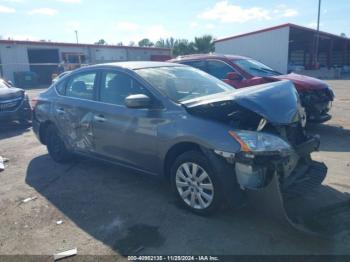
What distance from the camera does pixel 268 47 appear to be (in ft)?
104

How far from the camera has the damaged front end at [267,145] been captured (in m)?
3.12

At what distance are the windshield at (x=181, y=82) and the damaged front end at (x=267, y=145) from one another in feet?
1.62

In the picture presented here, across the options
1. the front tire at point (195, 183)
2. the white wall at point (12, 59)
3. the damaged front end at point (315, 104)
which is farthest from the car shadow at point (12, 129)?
the white wall at point (12, 59)

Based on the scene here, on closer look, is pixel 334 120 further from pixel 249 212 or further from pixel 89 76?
pixel 89 76

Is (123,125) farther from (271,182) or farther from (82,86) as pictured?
(271,182)

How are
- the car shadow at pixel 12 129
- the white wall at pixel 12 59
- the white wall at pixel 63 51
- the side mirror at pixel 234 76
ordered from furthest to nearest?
the white wall at pixel 63 51 → the white wall at pixel 12 59 → the car shadow at pixel 12 129 → the side mirror at pixel 234 76

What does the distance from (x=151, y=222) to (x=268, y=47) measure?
3090 cm

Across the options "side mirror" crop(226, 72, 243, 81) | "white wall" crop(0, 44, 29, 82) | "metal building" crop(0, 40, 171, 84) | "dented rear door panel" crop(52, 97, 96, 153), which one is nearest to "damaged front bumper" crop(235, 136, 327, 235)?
"dented rear door panel" crop(52, 97, 96, 153)

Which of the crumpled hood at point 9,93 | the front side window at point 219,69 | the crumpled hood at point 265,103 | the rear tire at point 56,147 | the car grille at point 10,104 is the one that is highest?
the front side window at point 219,69

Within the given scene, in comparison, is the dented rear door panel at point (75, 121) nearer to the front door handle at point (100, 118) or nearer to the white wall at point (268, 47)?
the front door handle at point (100, 118)

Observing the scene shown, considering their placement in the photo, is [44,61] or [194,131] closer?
[194,131]

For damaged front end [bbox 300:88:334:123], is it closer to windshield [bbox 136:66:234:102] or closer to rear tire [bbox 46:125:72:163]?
windshield [bbox 136:66:234:102]

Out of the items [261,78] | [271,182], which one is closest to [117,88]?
[271,182]

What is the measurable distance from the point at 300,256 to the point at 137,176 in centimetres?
273
